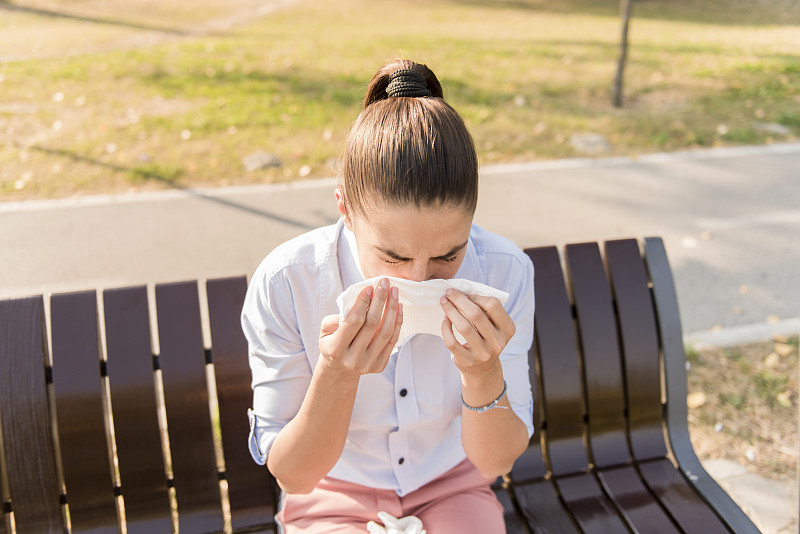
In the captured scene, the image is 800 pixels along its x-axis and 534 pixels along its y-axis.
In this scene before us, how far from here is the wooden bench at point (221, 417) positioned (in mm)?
2043

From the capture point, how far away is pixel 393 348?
1.67 m

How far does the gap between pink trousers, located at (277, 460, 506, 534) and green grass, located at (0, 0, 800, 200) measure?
4319mm

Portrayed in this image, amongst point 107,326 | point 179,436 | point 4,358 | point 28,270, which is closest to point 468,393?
point 179,436

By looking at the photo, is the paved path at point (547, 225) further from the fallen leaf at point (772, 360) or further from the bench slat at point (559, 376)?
the bench slat at point (559, 376)

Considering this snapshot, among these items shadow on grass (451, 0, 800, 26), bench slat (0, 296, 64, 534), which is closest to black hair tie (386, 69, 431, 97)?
bench slat (0, 296, 64, 534)

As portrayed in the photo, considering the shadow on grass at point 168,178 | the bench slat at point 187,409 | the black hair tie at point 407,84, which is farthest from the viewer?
the shadow on grass at point 168,178

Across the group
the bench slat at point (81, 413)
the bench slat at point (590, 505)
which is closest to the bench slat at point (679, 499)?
the bench slat at point (590, 505)

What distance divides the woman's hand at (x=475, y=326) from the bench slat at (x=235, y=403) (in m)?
0.86

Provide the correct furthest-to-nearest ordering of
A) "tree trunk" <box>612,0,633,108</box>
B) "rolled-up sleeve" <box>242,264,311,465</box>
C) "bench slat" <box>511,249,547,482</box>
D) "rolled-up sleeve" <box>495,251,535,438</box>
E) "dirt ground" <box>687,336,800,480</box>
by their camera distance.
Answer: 1. "tree trunk" <box>612,0,633,108</box>
2. "dirt ground" <box>687,336,800,480</box>
3. "bench slat" <box>511,249,547,482</box>
4. "rolled-up sleeve" <box>495,251,535,438</box>
5. "rolled-up sleeve" <box>242,264,311,465</box>

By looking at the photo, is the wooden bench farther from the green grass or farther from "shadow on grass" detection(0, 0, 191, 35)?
"shadow on grass" detection(0, 0, 191, 35)

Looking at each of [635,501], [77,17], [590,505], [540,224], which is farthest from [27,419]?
[77,17]

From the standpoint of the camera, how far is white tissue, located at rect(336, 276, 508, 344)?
1.55 m

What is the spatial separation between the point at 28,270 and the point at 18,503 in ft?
10.2

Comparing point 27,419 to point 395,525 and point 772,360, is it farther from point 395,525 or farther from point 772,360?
point 772,360
